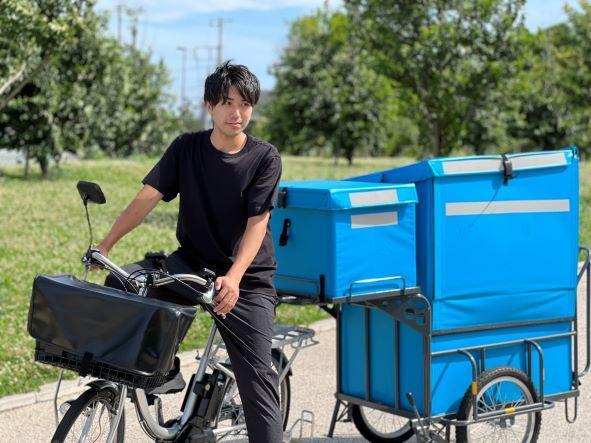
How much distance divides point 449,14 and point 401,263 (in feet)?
49.3

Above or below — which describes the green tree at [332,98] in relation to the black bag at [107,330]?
above

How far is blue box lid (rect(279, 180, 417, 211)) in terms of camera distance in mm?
4242

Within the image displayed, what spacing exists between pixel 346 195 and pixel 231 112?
2.48 feet

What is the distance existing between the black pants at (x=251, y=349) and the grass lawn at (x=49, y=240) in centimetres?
270

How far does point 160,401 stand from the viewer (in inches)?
160

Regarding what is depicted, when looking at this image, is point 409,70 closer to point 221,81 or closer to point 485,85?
point 485,85

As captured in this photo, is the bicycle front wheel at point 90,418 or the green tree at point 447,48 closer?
the bicycle front wheel at point 90,418

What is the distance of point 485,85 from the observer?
19.3 m

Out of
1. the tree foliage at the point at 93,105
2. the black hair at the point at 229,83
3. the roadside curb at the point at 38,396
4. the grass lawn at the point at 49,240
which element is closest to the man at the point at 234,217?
the black hair at the point at 229,83

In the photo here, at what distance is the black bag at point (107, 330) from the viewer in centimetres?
333

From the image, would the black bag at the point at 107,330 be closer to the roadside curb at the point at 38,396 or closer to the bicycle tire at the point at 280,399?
the bicycle tire at the point at 280,399

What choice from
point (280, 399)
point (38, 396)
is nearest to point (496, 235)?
point (280, 399)

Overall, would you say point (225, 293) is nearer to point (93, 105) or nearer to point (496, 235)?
point (496, 235)

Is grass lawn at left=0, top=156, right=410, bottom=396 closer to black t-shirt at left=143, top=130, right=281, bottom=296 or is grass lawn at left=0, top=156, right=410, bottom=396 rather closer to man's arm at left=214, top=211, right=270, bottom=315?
black t-shirt at left=143, top=130, right=281, bottom=296
